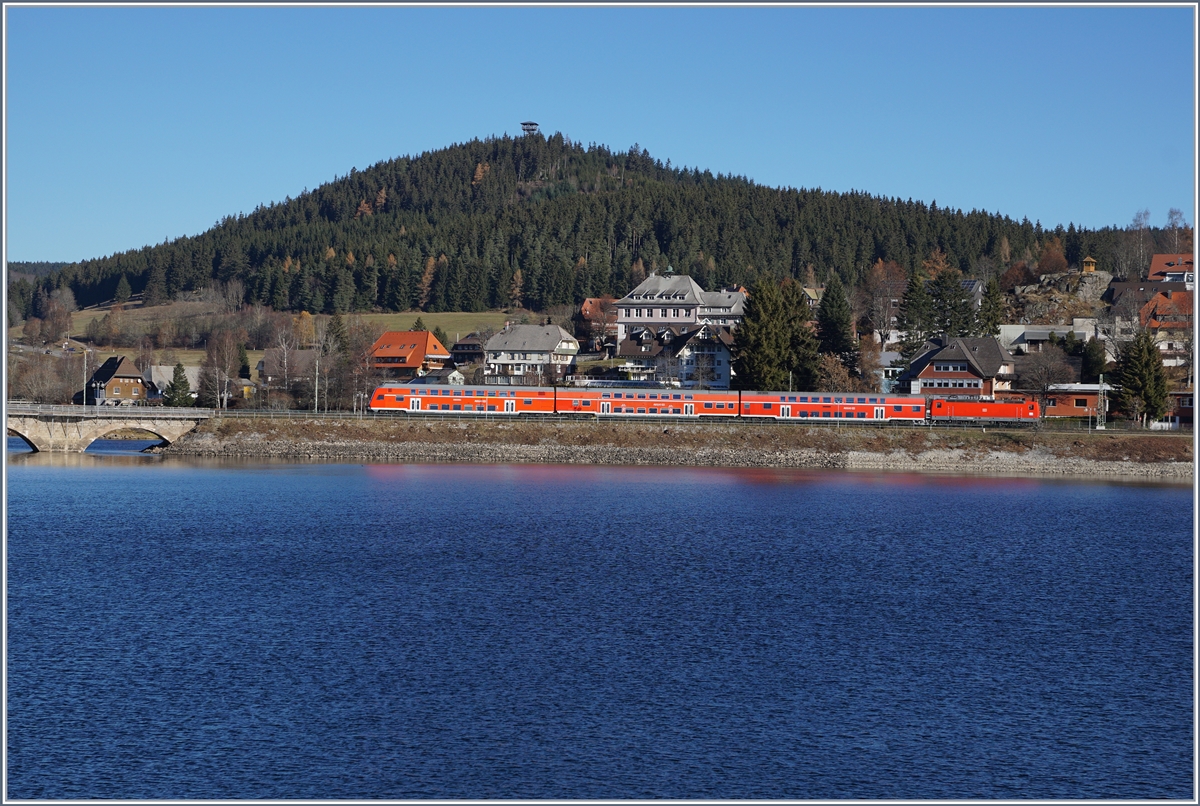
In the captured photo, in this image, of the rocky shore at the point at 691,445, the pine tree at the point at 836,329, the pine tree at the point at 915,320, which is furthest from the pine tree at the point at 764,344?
the pine tree at the point at 915,320

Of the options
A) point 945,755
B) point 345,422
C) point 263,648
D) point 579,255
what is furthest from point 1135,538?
point 579,255

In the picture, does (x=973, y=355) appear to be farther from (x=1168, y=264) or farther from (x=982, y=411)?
(x=1168, y=264)

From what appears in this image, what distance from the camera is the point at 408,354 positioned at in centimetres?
11931

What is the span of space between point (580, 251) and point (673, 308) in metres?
48.8

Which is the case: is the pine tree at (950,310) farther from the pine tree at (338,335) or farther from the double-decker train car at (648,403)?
the pine tree at (338,335)

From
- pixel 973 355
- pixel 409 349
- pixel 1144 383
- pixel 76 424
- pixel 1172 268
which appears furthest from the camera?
pixel 1172 268

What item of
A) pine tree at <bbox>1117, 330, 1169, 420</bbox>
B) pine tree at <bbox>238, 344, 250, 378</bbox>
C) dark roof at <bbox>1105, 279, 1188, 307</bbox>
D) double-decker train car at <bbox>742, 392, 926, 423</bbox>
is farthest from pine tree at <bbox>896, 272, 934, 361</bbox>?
pine tree at <bbox>238, 344, 250, 378</bbox>

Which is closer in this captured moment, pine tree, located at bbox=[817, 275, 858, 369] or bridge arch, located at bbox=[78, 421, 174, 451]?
bridge arch, located at bbox=[78, 421, 174, 451]

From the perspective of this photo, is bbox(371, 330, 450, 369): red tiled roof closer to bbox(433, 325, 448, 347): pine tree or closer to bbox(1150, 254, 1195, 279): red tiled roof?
bbox(433, 325, 448, 347): pine tree

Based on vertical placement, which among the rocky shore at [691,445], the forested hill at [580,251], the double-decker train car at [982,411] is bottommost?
the rocky shore at [691,445]

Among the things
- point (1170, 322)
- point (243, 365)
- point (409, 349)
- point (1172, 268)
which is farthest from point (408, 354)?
point (1172, 268)

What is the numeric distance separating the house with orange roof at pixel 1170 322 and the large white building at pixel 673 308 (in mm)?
43618

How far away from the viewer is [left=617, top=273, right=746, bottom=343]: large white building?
424 feet

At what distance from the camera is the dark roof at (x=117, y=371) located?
10388 cm
